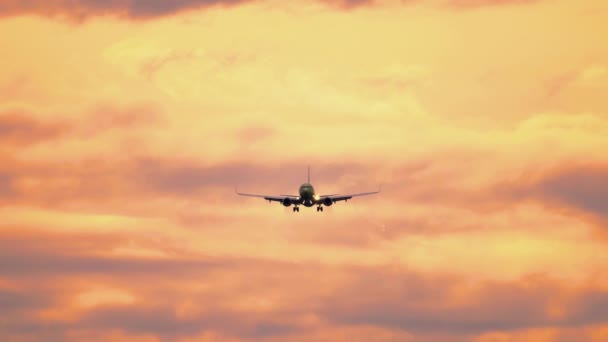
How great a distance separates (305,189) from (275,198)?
25.9 ft

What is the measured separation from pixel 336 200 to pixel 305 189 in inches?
310

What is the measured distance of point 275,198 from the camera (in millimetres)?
165875

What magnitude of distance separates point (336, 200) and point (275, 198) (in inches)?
515

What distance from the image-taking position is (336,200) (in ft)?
542

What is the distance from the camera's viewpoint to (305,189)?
531 ft
